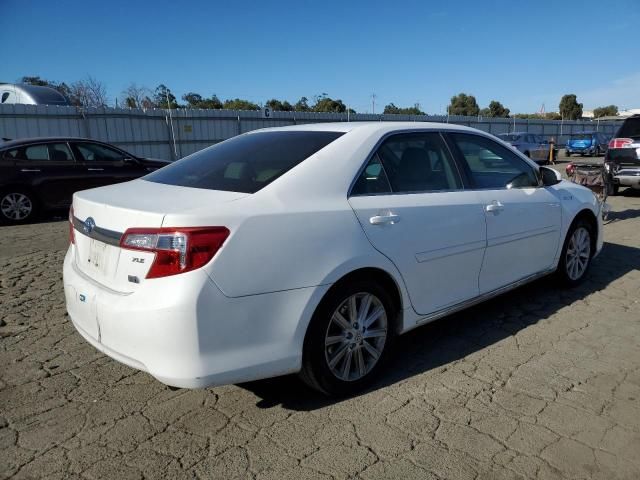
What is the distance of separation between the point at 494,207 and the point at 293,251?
190 centimetres

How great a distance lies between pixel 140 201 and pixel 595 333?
348 centimetres

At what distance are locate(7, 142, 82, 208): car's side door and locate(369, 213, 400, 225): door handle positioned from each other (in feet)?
26.9

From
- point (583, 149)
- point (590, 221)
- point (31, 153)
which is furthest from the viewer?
point (583, 149)

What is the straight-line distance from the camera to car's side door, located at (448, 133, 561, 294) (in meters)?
3.83

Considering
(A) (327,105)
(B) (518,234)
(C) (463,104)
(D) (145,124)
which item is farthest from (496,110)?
(B) (518,234)

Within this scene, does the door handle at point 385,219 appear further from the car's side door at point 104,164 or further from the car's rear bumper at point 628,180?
the car's rear bumper at point 628,180

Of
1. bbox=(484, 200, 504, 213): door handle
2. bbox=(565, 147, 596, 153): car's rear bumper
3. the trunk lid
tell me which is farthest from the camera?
bbox=(565, 147, 596, 153): car's rear bumper

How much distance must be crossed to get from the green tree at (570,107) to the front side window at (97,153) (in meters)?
78.9

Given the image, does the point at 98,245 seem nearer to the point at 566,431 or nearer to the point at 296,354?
the point at 296,354

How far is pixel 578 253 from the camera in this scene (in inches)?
198

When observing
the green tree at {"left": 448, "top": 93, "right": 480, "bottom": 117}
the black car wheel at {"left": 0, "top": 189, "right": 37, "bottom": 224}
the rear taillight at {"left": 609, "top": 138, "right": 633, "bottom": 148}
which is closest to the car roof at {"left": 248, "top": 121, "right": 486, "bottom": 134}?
the black car wheel at {"left": 0, "top": 189, "right": 37, "bottom": 224}

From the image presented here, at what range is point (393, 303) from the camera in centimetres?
322

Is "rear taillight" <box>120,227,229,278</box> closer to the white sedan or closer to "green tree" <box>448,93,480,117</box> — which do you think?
the white sedan

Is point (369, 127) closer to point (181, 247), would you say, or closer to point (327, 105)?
point (181, 247)
